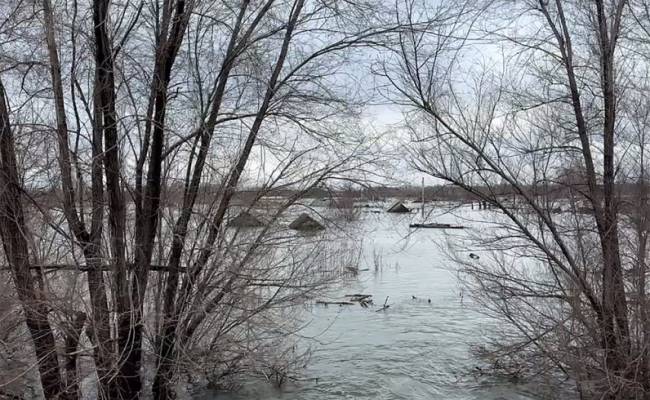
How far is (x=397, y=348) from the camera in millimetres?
11883

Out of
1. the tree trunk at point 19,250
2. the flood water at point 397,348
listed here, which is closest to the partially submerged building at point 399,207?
the flood water at point 397,348

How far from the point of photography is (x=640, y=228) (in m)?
7.96

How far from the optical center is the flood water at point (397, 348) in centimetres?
955

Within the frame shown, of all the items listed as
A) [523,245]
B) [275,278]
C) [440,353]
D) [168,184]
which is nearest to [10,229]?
[168,184]

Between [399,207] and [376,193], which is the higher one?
[376,193]

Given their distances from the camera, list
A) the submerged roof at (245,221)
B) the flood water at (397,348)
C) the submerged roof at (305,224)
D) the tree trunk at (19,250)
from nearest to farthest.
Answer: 1. the tree trunk at (19,250)
2. the submerged roof at (245,221)
3. the submerged roof at (305,224)
4. the flood water at (397,348)

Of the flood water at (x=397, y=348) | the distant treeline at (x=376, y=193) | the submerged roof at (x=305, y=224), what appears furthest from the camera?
the flood water at (x=397, y=348)

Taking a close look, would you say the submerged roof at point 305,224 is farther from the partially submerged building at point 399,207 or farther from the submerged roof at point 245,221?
the partially submerged building at point 399,207

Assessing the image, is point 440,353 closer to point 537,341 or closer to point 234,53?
point 537,341

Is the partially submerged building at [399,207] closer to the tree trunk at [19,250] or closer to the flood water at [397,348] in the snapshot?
the flood water at [397,348]

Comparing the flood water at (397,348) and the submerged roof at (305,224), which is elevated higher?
the submerged roof at (305,224)

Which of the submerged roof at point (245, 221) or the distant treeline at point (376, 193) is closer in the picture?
the distant treeline at point (376, 193)

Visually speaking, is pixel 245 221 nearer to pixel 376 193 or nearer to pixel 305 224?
pixel 305 224

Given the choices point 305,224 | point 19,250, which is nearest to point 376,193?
point 305,224
